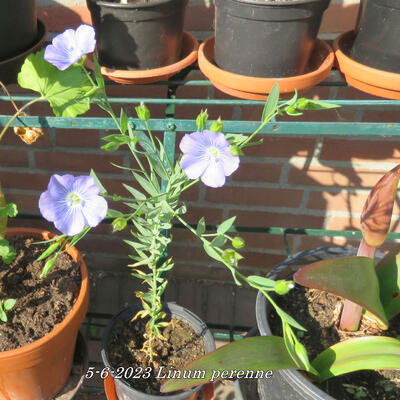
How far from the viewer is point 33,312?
0.90m

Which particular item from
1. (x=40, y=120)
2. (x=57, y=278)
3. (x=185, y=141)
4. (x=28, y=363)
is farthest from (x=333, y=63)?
(x=28, y=363)

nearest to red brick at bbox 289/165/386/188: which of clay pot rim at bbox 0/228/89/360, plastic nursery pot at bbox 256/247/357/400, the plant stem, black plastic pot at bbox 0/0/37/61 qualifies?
plastic nursery pot at bbox 256/247/357/400

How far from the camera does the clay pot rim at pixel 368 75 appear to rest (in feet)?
2.55

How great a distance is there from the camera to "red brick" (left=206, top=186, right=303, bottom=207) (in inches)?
49.4

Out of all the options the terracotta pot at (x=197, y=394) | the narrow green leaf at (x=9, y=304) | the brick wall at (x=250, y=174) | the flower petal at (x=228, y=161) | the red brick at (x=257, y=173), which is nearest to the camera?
the flower petal at (x=228, y=161)

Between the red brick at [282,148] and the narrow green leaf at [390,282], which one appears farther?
the red brick at [282,148]

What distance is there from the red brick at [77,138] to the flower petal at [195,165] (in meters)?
0.60

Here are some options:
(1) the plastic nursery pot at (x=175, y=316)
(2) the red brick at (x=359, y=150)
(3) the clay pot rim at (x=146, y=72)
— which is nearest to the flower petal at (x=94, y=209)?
(3) the clay pot rim at (x=146, y=72)

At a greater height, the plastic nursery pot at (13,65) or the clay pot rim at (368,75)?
the clay pot rim at (368,75)

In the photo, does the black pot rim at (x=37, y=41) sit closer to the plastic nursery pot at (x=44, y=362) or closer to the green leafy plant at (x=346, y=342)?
the plastic nursery pot at (x=44, y=362)

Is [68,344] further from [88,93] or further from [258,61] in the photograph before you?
[258,61]

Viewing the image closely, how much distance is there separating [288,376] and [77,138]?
2.71 feet

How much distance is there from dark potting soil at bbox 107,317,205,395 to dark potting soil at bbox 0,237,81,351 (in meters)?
0.15

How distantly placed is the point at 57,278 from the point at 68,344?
0.46ft
